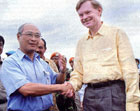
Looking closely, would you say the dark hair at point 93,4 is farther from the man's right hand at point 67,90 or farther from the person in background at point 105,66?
the man's right hand at point 67,90

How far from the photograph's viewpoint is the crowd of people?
289 centimetres

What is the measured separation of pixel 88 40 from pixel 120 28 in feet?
1.72

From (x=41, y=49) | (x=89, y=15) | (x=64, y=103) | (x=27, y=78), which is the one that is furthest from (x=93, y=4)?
(x=64, y=103)

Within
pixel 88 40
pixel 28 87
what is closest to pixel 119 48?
pixel 88 40

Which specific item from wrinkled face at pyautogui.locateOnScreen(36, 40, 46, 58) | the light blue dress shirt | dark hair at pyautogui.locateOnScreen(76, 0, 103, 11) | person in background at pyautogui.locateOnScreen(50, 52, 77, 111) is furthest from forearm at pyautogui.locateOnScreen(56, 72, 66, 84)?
person in background at pyautogui.locateOnScreen(50, 52, 77, 111)

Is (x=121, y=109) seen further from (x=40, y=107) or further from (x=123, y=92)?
(x=40, y=107)

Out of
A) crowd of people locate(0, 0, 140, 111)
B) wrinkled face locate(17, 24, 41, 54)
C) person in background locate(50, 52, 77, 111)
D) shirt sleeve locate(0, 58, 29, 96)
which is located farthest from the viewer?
person in background locate(50, 52, 77, 111)

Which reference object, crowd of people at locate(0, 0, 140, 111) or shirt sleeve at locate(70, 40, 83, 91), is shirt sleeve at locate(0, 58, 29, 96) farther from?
shirt sleeve at locate(70, 40, 83, 91)

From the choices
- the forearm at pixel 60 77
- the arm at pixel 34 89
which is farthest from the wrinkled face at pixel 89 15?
the arm at pixel 34 89

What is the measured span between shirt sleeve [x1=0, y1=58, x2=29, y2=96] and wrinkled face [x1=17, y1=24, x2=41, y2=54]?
30 cm

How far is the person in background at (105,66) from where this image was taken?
9.20 feet

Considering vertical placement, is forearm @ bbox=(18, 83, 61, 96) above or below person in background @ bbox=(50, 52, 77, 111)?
above

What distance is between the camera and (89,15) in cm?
317

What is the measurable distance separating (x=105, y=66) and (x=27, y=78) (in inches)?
43.6
